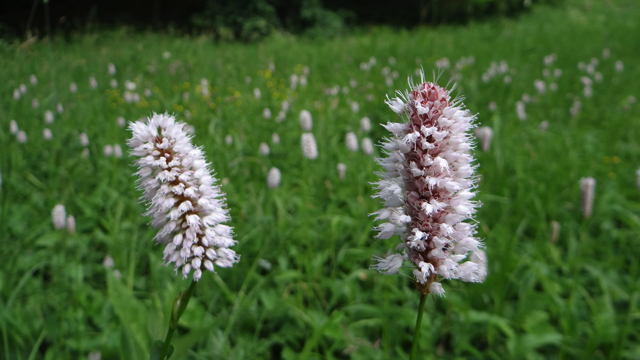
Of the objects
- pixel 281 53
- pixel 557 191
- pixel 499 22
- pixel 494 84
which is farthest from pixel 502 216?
pixel 499 22

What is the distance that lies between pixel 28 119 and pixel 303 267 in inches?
137

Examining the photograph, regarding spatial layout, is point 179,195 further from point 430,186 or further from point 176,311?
point 430,186

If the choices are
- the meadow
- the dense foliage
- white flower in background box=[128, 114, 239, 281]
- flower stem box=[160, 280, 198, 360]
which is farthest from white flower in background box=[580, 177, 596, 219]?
the dense foliage

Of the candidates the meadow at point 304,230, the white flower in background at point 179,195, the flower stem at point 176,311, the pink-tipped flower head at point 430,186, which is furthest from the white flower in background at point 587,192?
the flower stem at point 176,311

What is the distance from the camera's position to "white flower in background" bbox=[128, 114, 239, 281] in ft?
3.13

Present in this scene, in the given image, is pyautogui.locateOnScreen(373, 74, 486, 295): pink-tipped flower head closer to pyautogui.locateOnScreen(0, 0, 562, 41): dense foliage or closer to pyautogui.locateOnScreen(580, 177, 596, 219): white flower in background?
pyautogui.locateOnScreen(580, 177, 596, 219): white flower in background

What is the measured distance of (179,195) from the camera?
3.21 ft

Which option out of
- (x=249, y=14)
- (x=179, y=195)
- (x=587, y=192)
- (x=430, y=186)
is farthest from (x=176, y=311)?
(x=249, y=14)

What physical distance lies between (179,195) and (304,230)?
173 centimetres

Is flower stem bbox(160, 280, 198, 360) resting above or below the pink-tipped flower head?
below

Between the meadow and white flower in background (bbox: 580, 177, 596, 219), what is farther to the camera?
white flower in background (bbox: 580, 177, 596, 219)

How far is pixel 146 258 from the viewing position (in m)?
2.61

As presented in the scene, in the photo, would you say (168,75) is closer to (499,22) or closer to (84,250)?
(84,250)

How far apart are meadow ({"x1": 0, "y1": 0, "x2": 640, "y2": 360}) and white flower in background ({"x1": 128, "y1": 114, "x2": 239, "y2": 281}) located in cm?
20
